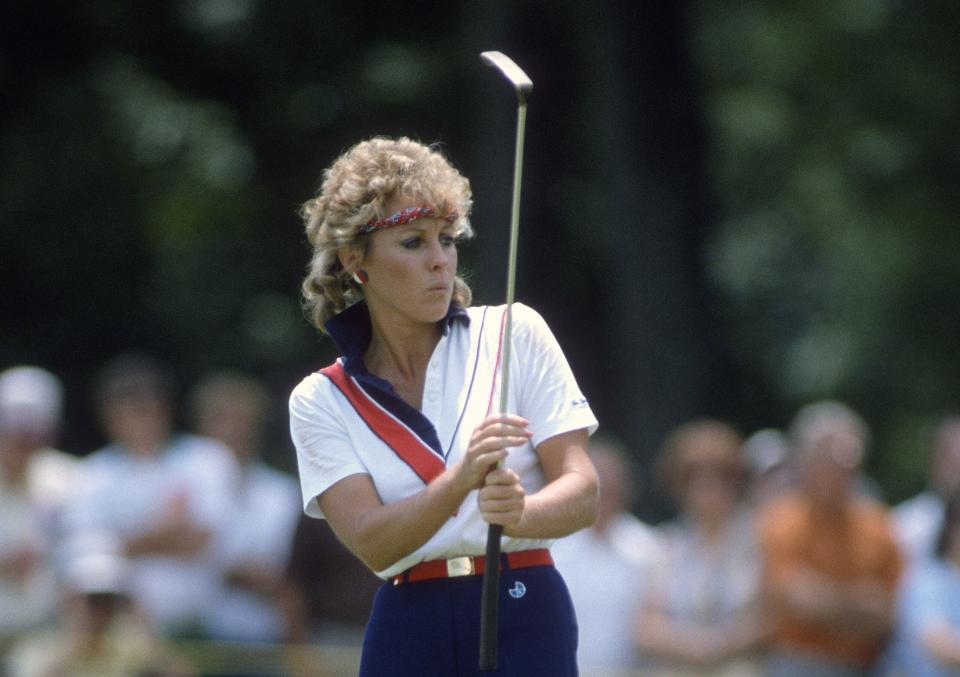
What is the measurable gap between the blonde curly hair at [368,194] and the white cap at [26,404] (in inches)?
180

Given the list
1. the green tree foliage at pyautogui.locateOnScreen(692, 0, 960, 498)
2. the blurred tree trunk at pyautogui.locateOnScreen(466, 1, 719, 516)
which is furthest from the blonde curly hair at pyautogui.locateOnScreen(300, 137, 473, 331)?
the green tree foliage at pyautogui.locateOnScreen(692, 0, 960, 498)

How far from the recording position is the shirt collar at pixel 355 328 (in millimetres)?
4707

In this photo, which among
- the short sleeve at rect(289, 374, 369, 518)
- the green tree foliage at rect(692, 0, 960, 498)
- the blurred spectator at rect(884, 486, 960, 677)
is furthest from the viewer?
the green tree foliage at rect(692, 0, 960, 498)

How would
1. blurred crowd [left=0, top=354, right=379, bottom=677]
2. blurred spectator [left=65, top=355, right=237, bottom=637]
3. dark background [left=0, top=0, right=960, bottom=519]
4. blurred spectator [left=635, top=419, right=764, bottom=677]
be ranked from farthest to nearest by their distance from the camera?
dark background [left=0, top=0, right=960, bottom=519] → blurred spectator [left=65, top=355, right=237, bottom=637] → blurred crowd [left=0, top=354, right=379, bottom=677] → blurred spectator [left=635, top=419, right=764, bottom=677]

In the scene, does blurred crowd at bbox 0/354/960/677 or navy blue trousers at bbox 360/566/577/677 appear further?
blurred crowd at bbox 0/354/960/677

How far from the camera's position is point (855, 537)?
862 centimetres

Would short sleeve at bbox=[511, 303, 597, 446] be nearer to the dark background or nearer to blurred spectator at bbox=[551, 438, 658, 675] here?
blurred spectator at bbox=[551, 438, 658, 675]

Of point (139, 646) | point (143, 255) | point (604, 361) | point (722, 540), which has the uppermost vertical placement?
point (143, 255)

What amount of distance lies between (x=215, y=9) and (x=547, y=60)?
9.68ft

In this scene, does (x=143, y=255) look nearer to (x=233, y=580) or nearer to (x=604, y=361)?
(x=604, y=361)

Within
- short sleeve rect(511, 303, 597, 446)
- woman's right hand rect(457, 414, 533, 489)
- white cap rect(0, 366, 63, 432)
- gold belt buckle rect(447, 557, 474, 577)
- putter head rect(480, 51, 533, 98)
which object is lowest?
gold belt buckle rect(447, 557, 474, 577)

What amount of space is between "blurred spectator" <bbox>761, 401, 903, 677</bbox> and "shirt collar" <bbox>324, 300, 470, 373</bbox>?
419 centimetres

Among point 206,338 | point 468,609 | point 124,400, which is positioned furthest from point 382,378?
point 206,338

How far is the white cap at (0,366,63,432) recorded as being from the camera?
355 inches
